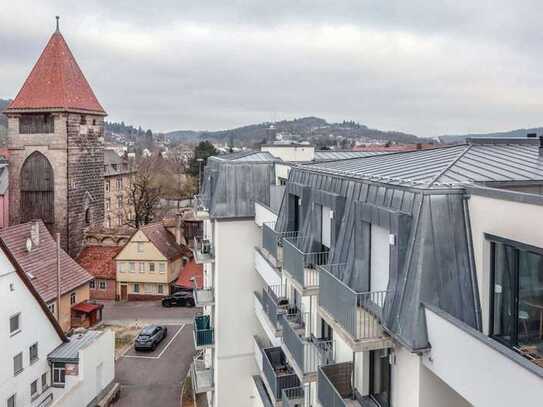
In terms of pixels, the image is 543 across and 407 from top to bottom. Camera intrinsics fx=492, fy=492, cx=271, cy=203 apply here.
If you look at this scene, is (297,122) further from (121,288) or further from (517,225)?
(517,225)

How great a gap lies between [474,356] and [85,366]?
807 inches

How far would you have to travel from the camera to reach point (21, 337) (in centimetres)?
2050

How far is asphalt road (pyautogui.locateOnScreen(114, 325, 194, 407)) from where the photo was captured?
80.4 ft

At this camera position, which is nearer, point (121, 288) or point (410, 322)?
point (410, 322)

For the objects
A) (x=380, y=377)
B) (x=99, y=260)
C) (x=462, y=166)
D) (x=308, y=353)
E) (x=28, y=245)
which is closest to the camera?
(x=380, y=377)

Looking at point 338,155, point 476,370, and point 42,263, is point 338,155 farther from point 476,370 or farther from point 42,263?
point 42,263

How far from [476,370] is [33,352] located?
67.2 feet

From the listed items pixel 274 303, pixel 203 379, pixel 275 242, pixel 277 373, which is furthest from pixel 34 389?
pixel 275 242

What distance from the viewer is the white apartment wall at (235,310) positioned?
1919cm

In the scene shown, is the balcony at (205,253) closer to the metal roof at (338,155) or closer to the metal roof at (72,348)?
the metal roof at (338,155)

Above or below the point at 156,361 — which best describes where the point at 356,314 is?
above

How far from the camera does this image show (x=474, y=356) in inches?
246

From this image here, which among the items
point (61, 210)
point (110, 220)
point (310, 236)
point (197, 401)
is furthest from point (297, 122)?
point (310, 236)

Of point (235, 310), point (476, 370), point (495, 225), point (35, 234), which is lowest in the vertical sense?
point (235, 310)
